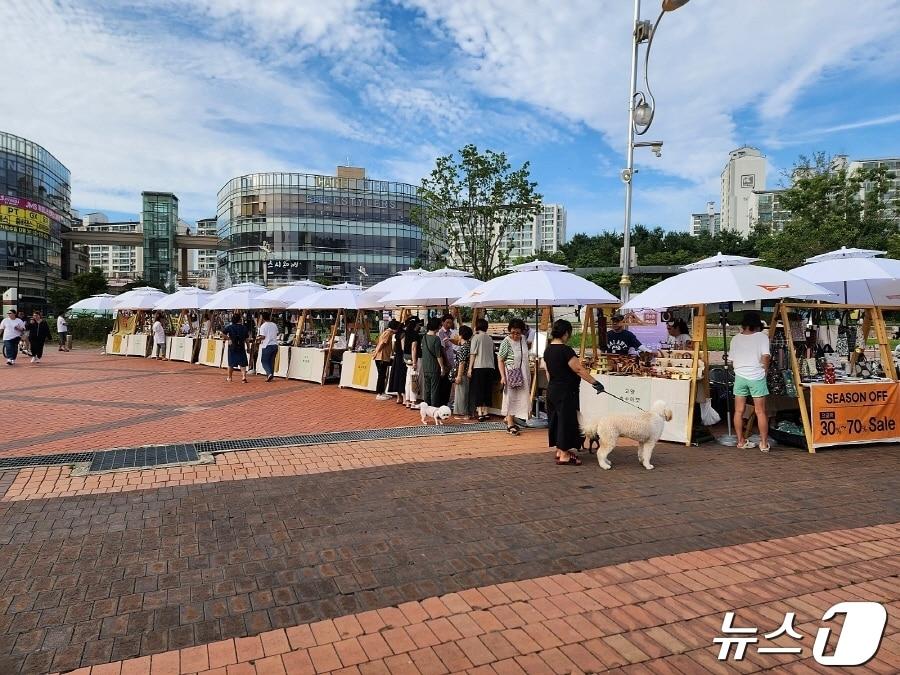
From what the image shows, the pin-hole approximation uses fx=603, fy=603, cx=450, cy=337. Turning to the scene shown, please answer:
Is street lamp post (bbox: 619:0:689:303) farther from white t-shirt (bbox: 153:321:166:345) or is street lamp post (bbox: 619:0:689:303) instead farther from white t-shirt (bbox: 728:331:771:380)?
white t-shirt (bbox: 153:321:166:345)

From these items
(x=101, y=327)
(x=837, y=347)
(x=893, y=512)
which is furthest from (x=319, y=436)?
(x=101, y=327)

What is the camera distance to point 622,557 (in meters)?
4.07

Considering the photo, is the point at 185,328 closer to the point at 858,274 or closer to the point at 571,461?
the point at 571,461

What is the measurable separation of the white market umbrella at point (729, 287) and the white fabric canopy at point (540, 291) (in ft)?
2.82

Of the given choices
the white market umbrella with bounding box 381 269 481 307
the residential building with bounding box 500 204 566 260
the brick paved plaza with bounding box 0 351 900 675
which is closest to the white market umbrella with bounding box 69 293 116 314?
the white market umbrella with bounding box 381 269 481 307

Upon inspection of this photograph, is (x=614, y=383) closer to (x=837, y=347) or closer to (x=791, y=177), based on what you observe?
(x=837, y=347)

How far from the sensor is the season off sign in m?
7.38

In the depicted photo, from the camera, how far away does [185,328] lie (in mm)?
23391

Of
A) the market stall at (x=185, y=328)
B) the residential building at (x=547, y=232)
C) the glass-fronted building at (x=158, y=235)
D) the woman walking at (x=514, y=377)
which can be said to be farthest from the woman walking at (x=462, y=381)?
the residential building at (x=547, y=232)

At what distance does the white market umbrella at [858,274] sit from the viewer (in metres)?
8.05

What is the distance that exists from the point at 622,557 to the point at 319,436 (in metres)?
4.88

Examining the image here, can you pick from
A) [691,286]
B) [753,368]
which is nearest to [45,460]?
[691,286]

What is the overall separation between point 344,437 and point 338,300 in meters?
7.17

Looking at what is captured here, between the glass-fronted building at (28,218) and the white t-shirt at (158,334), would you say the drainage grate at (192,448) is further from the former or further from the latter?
the glass-fronted building at (28,218)
